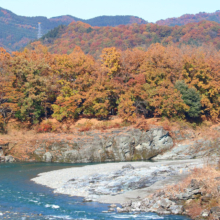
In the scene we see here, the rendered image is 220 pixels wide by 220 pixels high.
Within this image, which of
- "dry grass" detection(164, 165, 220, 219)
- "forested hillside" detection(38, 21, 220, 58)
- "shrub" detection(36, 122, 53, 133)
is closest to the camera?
"dry grass" detection(164, 165, 220, 219)

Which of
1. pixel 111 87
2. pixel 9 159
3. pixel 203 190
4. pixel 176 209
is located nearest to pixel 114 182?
pixel 176 209

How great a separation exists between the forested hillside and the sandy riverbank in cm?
11755

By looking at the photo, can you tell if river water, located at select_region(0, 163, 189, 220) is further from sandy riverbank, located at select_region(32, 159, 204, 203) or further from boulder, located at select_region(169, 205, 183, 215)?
sandy riverbank, located at select_region(32, 159, 204, 203)

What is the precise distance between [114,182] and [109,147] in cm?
2097

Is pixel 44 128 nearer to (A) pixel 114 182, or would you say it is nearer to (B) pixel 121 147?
(B) pixel 121 147

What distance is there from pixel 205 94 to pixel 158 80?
34.5 ft

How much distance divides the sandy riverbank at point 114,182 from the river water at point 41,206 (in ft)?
4.87

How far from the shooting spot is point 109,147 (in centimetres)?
5272

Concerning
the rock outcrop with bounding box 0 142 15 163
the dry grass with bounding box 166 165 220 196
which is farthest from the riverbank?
the rock outcrop with bounding box 0 142 15 163

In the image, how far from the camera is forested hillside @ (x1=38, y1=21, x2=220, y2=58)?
155375 millimetres

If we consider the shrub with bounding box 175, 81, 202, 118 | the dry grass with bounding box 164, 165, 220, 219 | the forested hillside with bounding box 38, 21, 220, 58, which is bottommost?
the dry grass with bounding box 164, 165, 220, 219

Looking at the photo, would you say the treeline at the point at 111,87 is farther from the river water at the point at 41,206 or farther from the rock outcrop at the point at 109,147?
the river water at the point at 41,206

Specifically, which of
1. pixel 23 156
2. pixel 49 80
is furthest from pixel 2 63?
pixel 23 156

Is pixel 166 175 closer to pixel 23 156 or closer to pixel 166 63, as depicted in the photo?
pixel 23 156
